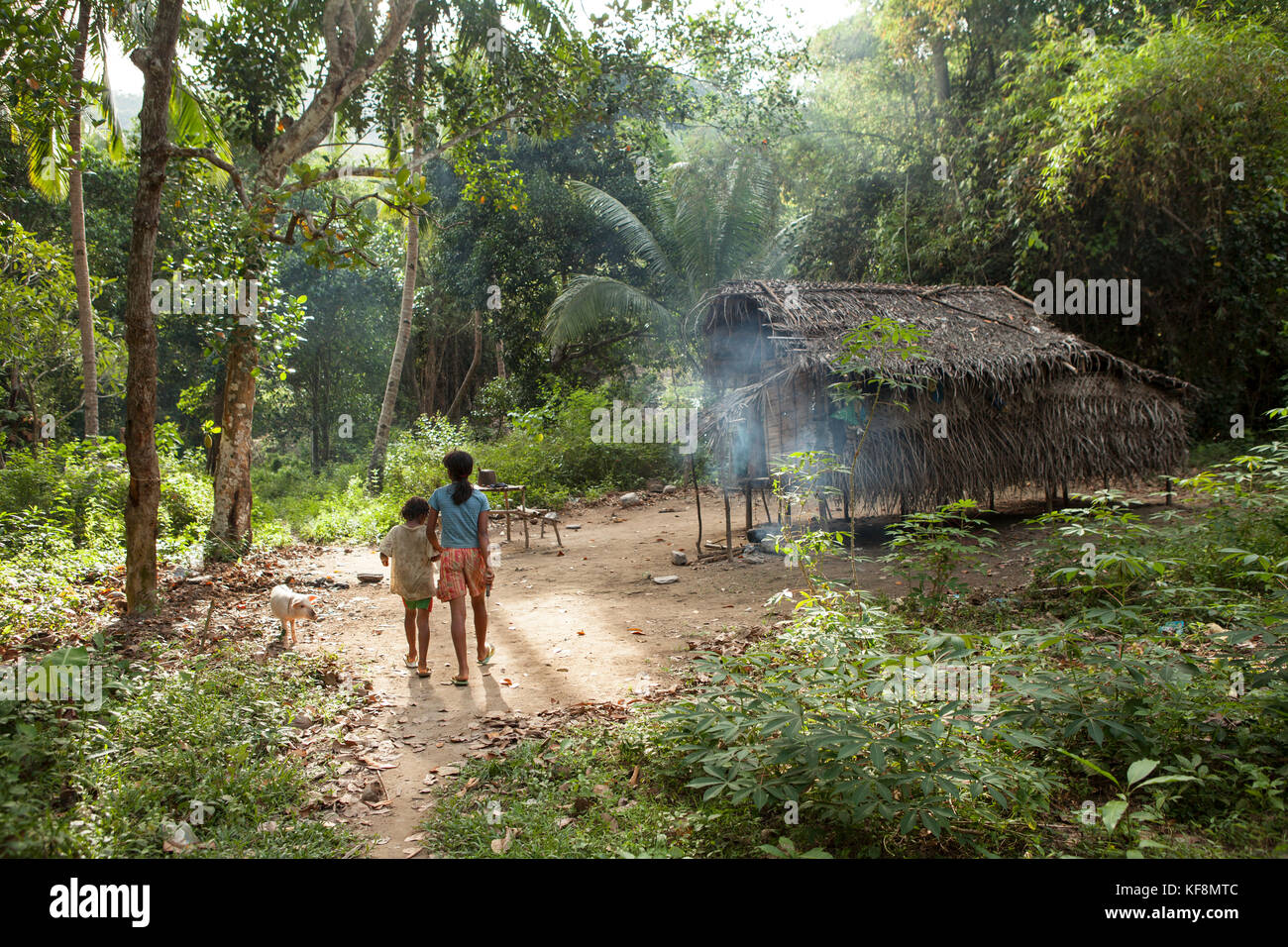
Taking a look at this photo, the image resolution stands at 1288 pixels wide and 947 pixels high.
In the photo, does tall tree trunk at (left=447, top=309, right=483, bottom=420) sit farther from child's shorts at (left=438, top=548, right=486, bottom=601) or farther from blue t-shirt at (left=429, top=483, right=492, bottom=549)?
child's shorts at (left=438, top=548, right=486, bottom=601)

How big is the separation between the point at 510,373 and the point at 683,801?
19734mm

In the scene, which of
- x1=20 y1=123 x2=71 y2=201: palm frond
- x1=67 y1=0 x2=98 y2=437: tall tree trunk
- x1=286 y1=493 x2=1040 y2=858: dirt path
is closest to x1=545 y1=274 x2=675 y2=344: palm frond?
x1=286 y1=493 x2=1040 y2=858: dirt path

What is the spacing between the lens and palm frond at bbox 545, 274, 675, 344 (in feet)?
52.9

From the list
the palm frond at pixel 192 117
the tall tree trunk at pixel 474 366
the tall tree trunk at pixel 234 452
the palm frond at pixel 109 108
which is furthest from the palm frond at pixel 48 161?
the tall tree trunk at pixel 474 366

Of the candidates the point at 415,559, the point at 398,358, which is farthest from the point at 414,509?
the point at 398,358

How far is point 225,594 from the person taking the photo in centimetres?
788

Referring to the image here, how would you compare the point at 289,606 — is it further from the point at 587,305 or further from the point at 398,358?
the point at 587,305

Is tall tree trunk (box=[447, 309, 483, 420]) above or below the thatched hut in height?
above

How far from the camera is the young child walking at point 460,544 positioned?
5.36 meters

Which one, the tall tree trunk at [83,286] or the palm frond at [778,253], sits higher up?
the palm frond at [778,253]

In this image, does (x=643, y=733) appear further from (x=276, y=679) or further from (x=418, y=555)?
(x=276, y=679)

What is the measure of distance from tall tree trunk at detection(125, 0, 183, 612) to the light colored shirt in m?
2.73

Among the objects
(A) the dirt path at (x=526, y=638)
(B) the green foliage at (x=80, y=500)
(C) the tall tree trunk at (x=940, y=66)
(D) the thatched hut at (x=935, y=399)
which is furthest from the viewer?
(C) the tall tree trunk at (x=940, y=66)

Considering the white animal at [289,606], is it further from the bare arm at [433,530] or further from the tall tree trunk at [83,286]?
the tall tree trunk at [83,286]
